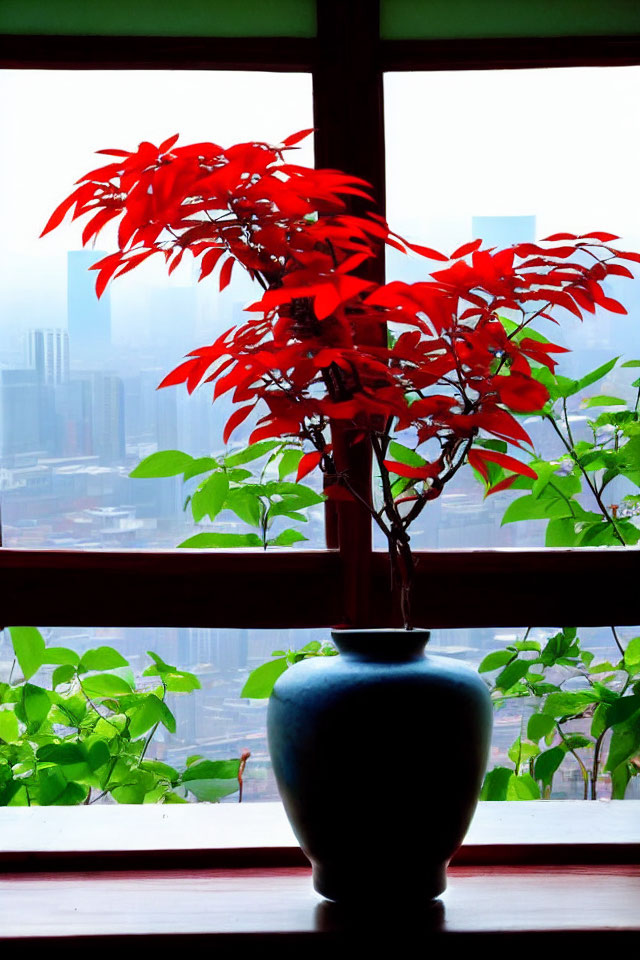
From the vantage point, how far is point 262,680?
1.51 metres

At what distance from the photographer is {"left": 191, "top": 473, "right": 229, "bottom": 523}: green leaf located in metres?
1.50

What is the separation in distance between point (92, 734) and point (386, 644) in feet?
2.24

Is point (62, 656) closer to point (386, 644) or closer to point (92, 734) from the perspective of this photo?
point (92, 734)

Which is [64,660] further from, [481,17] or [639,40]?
[639,40]

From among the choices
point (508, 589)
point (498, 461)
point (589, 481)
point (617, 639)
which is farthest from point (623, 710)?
point (498, 461)

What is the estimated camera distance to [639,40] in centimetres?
148

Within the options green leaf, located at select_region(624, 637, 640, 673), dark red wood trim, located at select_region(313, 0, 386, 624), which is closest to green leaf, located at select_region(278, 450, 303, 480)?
dark red wood trim, located at select_region(313, 0, 386, 624)

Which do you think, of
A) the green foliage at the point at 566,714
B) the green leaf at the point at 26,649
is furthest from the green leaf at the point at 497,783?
the green leaf at the point at 26,649

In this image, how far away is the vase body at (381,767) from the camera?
1010mm

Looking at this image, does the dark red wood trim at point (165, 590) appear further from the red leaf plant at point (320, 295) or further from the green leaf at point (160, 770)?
the red leaf plant at point (320, 295)

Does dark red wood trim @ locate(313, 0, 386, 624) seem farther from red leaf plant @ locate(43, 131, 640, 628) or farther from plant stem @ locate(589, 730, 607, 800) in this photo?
plant stem @ locate(589, 730, 607, 800)

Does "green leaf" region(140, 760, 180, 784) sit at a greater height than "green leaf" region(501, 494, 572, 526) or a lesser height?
lesser

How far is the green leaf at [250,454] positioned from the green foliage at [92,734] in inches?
4.4

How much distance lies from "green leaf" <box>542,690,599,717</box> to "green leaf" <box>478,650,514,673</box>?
95 mm
